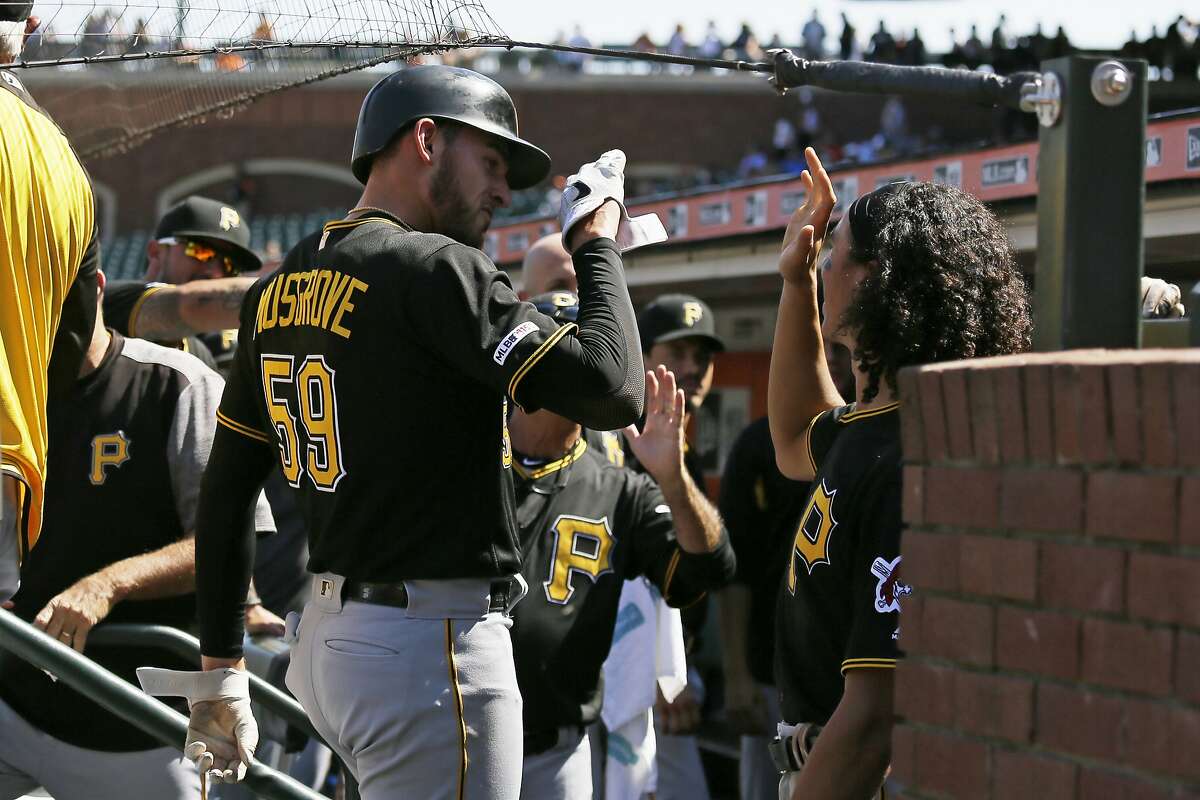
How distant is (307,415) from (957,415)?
4.20 ft

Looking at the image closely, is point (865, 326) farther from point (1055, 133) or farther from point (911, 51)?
point (911, 51)

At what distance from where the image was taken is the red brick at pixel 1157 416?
1.66 meters

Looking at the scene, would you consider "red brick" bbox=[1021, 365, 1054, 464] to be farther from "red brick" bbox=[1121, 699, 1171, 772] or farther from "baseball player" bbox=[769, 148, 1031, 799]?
"baseball player" bbox=[769, 148, 1031, 799]

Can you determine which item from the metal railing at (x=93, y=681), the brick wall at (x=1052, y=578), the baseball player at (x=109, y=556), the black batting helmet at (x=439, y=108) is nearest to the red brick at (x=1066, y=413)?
the brick wall at (x=1052, y=578)

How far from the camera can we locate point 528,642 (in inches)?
151

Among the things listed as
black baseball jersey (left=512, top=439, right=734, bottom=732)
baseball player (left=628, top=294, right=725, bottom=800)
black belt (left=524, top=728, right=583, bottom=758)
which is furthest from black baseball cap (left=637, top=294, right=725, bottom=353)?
black belt (left=524, top=728, right=583, bottom=758)

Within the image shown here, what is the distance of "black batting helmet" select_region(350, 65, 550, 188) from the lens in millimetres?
2834

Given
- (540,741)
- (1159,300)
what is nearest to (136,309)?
(540,741)

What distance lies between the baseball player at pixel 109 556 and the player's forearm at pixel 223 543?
61 cm

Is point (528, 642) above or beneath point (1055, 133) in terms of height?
beneath

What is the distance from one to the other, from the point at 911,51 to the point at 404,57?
77.9 ft

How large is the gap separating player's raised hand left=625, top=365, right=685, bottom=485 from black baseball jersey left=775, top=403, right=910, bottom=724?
1004 mm

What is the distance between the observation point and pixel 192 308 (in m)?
3.97

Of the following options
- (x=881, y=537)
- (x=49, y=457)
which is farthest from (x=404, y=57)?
(x=49, y=457)
